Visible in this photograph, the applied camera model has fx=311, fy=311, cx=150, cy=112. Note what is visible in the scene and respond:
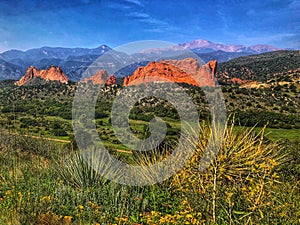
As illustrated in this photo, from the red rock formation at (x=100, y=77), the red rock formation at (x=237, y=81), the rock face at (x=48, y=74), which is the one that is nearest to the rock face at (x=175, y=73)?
the red rock formation at (x=100, y=77)

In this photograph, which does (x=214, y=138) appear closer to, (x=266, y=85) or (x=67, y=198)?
(x=67, y=198)

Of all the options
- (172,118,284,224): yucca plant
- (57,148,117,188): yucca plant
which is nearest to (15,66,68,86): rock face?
(57,148,117,188): yucca plant

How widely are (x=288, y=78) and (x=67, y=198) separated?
5139cm

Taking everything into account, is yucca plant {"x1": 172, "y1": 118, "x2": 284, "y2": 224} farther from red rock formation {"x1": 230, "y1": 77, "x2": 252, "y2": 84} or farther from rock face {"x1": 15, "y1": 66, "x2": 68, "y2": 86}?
rock face {"x1": 15, "y1": 66, "x2": 68, "y2": 86}

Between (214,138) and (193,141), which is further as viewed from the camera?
(193,141)

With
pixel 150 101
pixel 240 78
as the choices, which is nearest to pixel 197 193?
pixel 150 101

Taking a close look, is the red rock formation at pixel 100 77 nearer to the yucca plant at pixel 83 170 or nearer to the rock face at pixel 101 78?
the rock face at pixel 101 78

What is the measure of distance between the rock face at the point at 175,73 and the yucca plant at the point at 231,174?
4619cm

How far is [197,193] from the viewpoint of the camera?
12.9 feet

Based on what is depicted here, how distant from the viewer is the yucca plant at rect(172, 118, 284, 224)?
3.23 metres

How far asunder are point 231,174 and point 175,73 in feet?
174

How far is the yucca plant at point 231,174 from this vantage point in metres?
3.23

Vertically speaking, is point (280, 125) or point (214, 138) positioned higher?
point (214, 138)

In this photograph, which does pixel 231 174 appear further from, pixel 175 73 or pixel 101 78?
pixel 101 78
